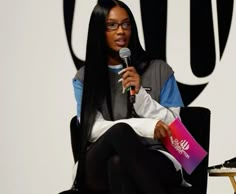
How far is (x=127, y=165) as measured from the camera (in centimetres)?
191

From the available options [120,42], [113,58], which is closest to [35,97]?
[113,58]

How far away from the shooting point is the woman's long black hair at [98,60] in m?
2.23

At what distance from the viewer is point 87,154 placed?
2.07m

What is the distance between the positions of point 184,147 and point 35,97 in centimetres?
153

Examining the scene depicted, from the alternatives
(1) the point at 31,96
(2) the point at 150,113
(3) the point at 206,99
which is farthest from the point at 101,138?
(1) the point at 31,96

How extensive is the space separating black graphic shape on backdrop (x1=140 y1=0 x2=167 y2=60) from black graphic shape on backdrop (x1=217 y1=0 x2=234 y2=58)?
0.29m

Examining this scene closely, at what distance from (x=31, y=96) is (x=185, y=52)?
3.17 ft

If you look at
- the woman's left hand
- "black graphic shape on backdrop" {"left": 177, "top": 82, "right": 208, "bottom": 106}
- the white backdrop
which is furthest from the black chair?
the white backdrop

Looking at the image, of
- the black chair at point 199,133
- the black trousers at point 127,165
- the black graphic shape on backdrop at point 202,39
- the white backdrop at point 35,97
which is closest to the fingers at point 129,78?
the black trousers at point 127,165

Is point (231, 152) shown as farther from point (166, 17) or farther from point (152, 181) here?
point (152, 181)

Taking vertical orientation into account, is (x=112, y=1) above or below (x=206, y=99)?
above

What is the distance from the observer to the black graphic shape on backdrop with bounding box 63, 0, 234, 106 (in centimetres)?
291

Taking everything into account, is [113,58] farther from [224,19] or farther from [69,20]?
[69,20]

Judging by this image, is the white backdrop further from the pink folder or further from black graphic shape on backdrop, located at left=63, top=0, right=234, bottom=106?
the pink folder
